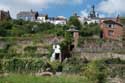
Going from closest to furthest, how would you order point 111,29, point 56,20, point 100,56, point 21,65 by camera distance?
point 21,65, point 100,56, point 111,29, point 56,20

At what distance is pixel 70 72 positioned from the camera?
52500 mm

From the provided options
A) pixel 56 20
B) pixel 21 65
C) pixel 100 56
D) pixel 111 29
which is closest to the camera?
pixel 21 65

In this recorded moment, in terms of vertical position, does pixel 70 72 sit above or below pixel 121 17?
below

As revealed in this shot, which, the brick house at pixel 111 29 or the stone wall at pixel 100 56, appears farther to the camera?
the brick house at pixel 111 29

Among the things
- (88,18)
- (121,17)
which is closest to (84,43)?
(121,17)

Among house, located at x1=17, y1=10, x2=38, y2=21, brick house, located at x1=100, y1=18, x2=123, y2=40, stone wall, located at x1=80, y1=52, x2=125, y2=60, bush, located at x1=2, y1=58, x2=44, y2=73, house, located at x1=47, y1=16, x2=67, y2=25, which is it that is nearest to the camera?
bush, located at x1=2, y1=58, x2=44, y2=73

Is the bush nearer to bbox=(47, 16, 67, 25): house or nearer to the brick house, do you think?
the brick house

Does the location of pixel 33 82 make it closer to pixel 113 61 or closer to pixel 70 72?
pixel 70 72

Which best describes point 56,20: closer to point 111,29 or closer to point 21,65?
point 111,29

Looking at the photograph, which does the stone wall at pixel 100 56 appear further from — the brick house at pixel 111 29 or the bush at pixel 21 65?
the brick house at pixel 111 29

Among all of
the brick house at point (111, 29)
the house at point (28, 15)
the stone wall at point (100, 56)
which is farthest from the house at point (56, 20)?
the stone wall at point (100, 56)

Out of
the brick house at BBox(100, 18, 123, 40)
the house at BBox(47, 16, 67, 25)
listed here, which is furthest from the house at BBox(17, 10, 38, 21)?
the brick house at BBox(100, 18, 123, 40)

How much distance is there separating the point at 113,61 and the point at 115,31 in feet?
54.5

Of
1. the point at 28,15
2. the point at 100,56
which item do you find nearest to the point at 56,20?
the point at 28,15
